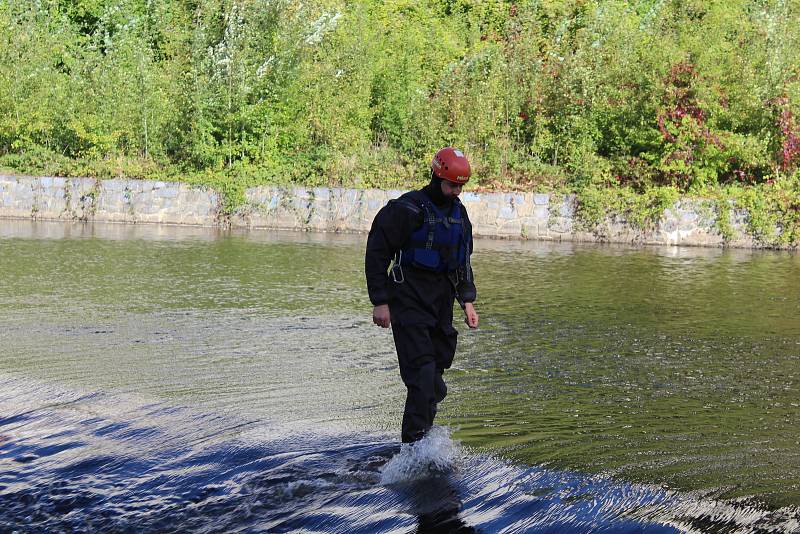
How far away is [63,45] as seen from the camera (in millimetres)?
32250

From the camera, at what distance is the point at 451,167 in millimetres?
5695

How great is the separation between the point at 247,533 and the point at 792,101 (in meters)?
22.7

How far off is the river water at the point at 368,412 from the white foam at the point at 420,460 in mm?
14

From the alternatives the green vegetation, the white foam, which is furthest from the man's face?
the green vegetation

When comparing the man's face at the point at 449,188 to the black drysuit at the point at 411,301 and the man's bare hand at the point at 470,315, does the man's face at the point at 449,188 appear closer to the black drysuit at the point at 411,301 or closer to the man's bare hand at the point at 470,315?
the black drysuit at the point at 411,301

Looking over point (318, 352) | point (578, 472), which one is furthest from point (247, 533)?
point (318, 352)

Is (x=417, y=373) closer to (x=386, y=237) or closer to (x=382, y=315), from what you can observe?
(x=382, y=315)

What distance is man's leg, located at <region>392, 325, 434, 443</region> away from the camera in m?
5.74

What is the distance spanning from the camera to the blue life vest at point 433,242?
5.75 m

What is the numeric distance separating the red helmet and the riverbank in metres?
17.3

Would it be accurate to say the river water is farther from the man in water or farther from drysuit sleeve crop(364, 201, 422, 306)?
drysuit sleeve crop(364, 201, 422, 306)

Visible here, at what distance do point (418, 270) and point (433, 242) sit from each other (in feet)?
0.58

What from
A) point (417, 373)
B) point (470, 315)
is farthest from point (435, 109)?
point (417, 373)

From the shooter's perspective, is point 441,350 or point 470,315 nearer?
point 441,350
